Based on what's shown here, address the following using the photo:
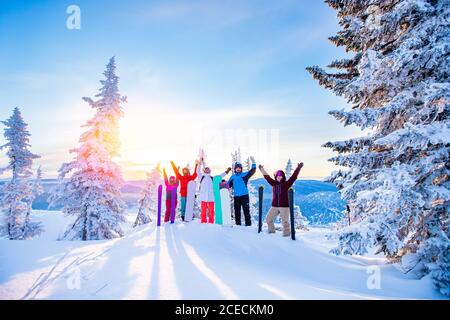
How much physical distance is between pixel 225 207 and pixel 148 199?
70.1 ft

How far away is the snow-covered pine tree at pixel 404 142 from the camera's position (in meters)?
5.36

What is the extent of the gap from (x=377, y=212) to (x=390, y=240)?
0.64 m

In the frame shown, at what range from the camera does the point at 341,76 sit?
1177 cm

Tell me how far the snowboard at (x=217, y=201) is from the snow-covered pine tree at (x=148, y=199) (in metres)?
19.8

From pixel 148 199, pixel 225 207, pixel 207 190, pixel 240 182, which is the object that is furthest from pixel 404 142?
pixel 148 199

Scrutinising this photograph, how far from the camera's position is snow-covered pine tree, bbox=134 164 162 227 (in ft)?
94.5

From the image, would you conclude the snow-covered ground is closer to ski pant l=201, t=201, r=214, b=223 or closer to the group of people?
the group of people

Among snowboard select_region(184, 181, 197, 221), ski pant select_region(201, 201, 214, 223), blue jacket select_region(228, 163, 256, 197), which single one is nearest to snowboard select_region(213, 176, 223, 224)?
ski pant select_region(201, 201, 214, 223)

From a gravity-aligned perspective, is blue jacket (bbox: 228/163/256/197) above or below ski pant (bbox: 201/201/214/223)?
above

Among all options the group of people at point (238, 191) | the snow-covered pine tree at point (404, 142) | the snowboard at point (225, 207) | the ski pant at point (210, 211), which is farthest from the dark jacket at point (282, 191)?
the ski pant at point (210, 211)

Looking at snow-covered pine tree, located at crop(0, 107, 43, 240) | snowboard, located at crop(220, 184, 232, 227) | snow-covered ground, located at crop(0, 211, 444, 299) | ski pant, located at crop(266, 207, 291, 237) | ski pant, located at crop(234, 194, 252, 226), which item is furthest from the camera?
snow-covered pine tree, located at crop(0, 107, 43, 240)

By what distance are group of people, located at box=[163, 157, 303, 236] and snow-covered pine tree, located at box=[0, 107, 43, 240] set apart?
18252 millimetres
